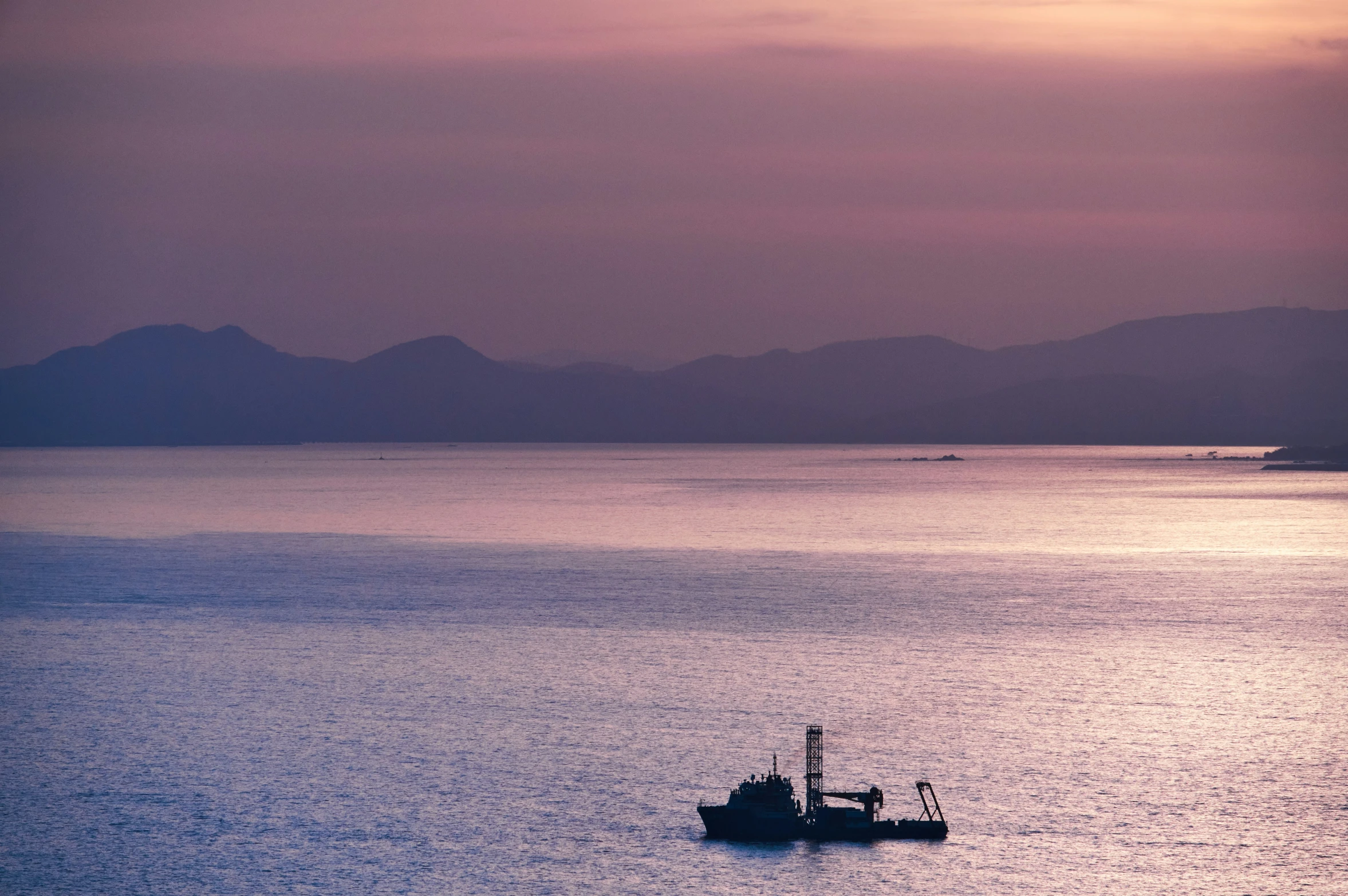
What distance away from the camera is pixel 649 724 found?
5238 centimetres

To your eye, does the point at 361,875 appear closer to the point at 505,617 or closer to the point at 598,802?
the point at 598,802

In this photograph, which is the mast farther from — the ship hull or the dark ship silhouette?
the ship hull

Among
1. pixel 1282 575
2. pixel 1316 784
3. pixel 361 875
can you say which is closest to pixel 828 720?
pixel 1316 784

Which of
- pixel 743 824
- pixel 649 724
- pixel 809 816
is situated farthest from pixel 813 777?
pixel 649 724

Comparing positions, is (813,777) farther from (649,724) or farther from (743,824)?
(649,724)

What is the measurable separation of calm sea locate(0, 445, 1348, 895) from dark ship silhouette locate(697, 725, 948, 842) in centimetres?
58

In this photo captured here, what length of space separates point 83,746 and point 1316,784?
42.5m

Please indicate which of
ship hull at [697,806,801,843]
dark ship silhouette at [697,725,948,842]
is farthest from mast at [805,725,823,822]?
ship hull at [697,806,801,843]

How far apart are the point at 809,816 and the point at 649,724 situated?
11296mm

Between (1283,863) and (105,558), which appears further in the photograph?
(105,558)

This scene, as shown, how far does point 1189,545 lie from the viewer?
133750mm

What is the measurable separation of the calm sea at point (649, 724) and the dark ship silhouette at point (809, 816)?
582mm

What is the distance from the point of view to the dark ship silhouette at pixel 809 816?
4103 centimetres

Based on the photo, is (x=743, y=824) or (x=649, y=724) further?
(x=649, y=724)
